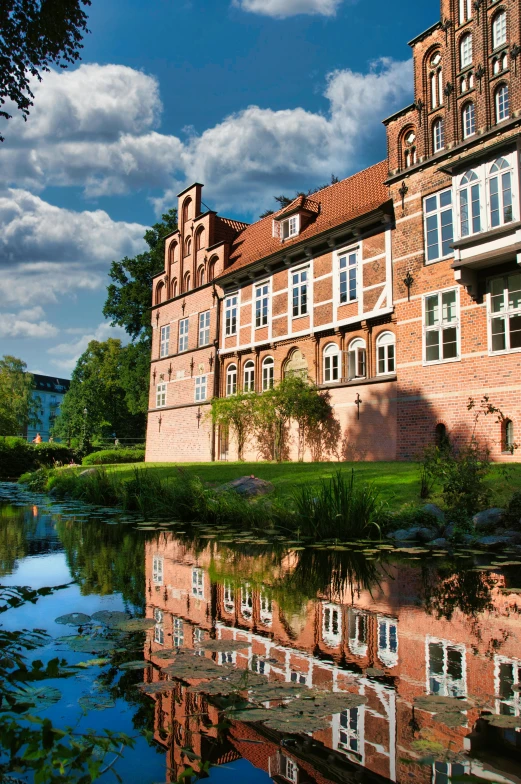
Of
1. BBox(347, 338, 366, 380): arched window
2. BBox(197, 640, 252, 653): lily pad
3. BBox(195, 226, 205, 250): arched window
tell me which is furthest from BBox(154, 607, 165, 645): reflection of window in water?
BBox(195, 226, 205, 250): arched window

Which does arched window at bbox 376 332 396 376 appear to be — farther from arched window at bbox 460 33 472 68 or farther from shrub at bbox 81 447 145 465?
shrub at bbox 81 447 145 465

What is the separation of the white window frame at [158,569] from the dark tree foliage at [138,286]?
3532 centimetres

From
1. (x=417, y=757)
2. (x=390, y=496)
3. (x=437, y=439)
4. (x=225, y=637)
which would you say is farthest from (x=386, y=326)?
(x=417, y=757)

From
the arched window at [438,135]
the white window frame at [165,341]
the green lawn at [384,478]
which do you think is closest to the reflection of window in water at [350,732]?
the green lawn at [384,478]

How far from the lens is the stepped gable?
72.3ft

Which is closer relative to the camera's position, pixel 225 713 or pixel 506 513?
pixel 225 713

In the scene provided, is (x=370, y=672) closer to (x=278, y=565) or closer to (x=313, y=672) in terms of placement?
(x=313, y=672)

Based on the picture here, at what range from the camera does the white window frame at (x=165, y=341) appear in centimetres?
3344

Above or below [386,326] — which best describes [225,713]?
below

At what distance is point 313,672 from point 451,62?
19089 millimetres

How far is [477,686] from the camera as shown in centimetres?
309

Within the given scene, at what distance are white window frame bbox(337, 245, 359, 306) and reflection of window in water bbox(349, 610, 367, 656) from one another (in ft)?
57.8

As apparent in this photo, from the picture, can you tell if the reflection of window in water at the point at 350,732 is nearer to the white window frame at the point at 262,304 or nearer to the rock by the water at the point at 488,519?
the rock by the water at the point at 488,519

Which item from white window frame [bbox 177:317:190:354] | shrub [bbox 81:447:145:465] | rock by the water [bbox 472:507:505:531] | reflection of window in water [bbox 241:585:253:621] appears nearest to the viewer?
reflection of window in water [bbox 241:585:253:621]
